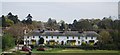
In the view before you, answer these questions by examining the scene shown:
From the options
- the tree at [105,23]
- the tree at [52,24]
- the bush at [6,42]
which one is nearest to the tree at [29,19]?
the tree at [52,24]

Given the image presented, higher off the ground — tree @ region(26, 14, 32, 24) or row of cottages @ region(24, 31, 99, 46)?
tree @ region(26, 14, 32, 24)

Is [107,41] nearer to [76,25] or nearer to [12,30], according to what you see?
[12,30]

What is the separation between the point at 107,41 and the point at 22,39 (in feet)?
16.2

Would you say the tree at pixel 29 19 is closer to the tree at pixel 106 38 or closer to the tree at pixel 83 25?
the tree at pixel 83 25

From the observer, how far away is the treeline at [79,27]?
44.0 feet

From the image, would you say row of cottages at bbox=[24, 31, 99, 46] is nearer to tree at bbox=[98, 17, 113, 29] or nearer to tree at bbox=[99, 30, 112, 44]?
tree at bbox=[98, 17, 113, 29]

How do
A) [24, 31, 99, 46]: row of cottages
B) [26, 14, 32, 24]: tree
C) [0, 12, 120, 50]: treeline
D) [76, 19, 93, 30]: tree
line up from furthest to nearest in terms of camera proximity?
1. [26, 14, 32, 24]: tree
2. [76, 19, 93, 30]: tree
3. [24, 31, 99, 46]: row of cottages
4. [0, 12, 120, 50]: treeline

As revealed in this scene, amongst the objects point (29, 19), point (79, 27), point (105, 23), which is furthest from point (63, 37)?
point (29, 19)

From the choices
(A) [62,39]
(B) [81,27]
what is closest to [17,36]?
(A) [62,39]

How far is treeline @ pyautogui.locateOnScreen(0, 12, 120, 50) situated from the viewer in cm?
1342

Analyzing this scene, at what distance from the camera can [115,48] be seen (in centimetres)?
1265

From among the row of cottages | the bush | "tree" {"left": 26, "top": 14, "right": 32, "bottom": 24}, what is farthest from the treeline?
the bush

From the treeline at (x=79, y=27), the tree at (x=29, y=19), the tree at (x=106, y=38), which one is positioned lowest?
the tree at (x=106, y=38)

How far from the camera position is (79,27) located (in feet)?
64.5
